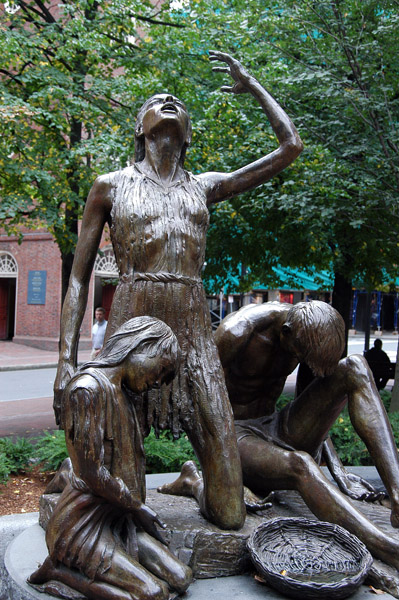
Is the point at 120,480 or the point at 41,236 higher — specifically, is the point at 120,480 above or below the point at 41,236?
below

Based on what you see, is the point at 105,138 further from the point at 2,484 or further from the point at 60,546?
the point at 60,546

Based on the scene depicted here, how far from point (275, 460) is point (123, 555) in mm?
973

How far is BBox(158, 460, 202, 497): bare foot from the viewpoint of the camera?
3.25 m

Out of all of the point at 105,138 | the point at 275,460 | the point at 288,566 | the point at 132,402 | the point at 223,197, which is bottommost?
the point at 288,566

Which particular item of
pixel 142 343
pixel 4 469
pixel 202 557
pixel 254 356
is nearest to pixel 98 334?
pixel 4 469

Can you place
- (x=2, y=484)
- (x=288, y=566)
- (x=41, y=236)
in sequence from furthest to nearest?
1. (x=41, y=236)
2. (x=2, y=484)
3. (x=288, y=566)

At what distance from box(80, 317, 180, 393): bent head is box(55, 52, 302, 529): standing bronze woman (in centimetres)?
29

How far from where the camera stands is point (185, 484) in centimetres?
328

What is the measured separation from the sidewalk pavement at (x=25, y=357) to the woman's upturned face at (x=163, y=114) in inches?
549

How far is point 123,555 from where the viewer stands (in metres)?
2.30

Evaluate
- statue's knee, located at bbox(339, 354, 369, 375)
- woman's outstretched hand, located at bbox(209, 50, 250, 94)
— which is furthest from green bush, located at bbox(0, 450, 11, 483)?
woman's outstretched hand, located at bbox(209, 50, 250, 94)

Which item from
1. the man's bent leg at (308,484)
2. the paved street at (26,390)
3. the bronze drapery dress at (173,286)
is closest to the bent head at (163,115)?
the bronze drapery dress at (173,286)

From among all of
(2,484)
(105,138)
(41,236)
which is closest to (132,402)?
(2,484)

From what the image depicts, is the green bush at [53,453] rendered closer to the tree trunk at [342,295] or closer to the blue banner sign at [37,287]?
the tree trunk at [342,295]
